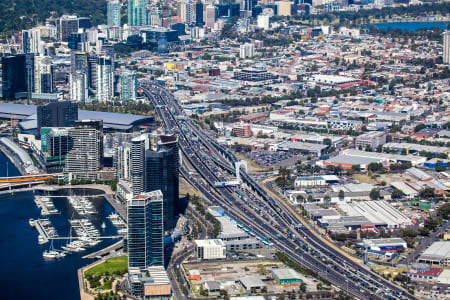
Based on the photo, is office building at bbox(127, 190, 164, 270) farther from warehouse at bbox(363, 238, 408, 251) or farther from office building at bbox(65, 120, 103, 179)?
office building at bbox(65, 120, 103, 179)

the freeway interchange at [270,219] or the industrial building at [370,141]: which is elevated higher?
the industrial building at [370,141]

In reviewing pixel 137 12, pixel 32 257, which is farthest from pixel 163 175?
pixel 137 12

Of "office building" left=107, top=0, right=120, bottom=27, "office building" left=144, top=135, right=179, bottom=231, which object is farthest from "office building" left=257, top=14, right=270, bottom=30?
"office building" left=144, top=135, right=179, bottom=231

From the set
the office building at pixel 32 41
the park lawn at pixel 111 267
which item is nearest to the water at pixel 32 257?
the park lawn at pixel 111 267

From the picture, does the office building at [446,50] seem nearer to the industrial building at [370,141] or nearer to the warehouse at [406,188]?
the industrial building at [370,141]

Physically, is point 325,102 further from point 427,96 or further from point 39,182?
point 39,182

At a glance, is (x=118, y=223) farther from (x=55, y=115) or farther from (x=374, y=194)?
(x=55, y=115)

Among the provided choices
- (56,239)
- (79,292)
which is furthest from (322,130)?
(79,292)
